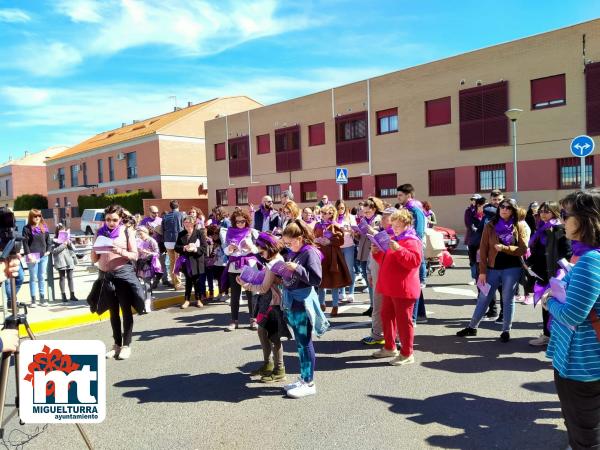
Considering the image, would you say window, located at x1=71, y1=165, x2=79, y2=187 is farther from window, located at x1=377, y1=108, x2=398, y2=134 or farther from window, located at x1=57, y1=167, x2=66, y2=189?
window, located at x1=377, y1=108, x2=398, y2=134

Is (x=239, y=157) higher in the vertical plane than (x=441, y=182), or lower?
higher

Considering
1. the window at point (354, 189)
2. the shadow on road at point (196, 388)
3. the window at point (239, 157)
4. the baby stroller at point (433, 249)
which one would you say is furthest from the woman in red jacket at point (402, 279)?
the window at point (239, 157)

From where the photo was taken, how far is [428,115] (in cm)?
2353

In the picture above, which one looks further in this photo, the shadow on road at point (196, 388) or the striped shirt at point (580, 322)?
the shadow on road at point (196, 388)

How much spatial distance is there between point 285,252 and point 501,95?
18578mm

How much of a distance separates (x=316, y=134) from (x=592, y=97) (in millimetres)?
14866

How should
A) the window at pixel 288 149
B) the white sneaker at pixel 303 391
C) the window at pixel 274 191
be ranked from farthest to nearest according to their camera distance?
the window at pixel 274 191 < the window at pixel 288 149 < the white sneaker at pixel 303 391

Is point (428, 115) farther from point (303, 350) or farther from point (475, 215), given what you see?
→ point (303, 350)

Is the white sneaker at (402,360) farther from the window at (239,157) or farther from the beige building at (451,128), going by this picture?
the window at (239,157)

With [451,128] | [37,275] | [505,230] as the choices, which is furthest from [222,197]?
[505,230]

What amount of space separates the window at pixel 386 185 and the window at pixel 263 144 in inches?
358

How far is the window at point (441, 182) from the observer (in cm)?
2278

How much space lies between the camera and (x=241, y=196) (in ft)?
113

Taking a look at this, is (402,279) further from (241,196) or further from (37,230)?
(241,196)
